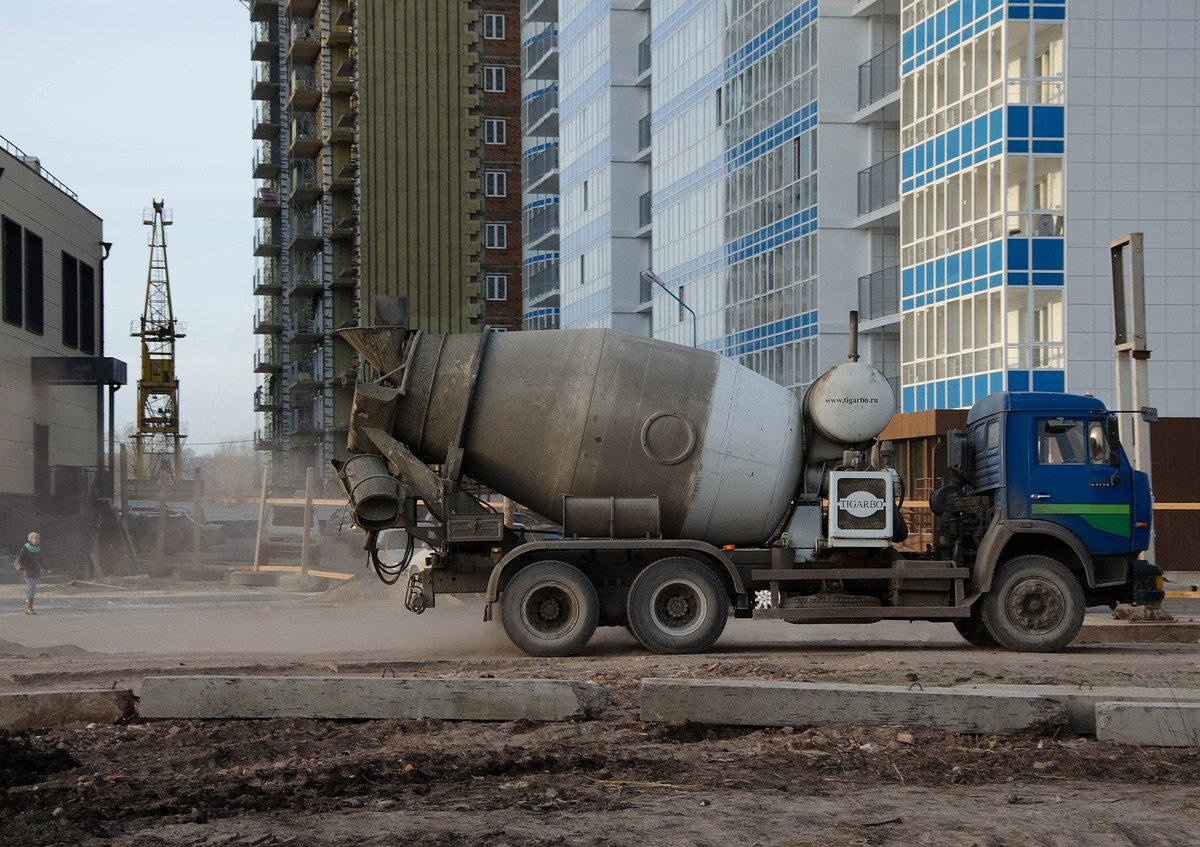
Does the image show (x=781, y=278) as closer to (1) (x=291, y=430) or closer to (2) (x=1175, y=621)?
(2) (x=1175, y=621)

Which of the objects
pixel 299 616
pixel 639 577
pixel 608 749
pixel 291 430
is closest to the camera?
pixel 608 749

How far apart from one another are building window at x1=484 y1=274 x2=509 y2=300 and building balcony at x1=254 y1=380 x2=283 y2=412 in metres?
19.5

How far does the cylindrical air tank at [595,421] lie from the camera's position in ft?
56.1

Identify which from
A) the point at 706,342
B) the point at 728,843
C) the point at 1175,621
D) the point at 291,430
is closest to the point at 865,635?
the point at 1175,621

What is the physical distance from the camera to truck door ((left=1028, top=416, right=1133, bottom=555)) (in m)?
17.2

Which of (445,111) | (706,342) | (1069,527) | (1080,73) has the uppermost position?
(445,111)

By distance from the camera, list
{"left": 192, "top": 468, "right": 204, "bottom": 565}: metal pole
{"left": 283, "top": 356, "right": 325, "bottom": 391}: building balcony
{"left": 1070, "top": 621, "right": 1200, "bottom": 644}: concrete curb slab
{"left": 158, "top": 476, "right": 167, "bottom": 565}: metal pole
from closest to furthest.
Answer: {"left": 1070, "top": 621, "right": 1200, "bottom": 644}: concrete curb slab
{"left": 192, "top": 468, "right": 204, "bottom": 565}: metal pole
{"left": 158, "top": 476, "right": 167, "bottom": 565}: metal pole
{"left": 283, "top": 356, "right": 325, "bottom": 391}: building balcony

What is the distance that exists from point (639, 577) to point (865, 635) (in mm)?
5851

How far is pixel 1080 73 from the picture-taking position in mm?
38938

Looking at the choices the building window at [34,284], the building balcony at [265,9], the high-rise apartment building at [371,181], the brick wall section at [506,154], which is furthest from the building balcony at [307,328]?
the building window at [34,284]

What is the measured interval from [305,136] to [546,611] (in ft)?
263

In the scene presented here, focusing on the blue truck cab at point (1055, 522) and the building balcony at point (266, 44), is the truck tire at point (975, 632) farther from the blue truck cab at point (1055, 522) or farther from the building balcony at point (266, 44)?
the building balcony at point (266, 44)

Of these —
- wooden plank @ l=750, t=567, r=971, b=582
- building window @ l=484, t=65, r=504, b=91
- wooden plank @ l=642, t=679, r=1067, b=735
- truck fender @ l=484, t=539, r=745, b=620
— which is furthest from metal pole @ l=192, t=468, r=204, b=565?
building window @ l=484, t=65, r=504, b=91

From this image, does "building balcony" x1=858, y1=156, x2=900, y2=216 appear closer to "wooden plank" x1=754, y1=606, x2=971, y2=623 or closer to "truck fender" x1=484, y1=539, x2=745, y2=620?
"wooden plank" x1=754, y1=606, x2=971, y2=623
